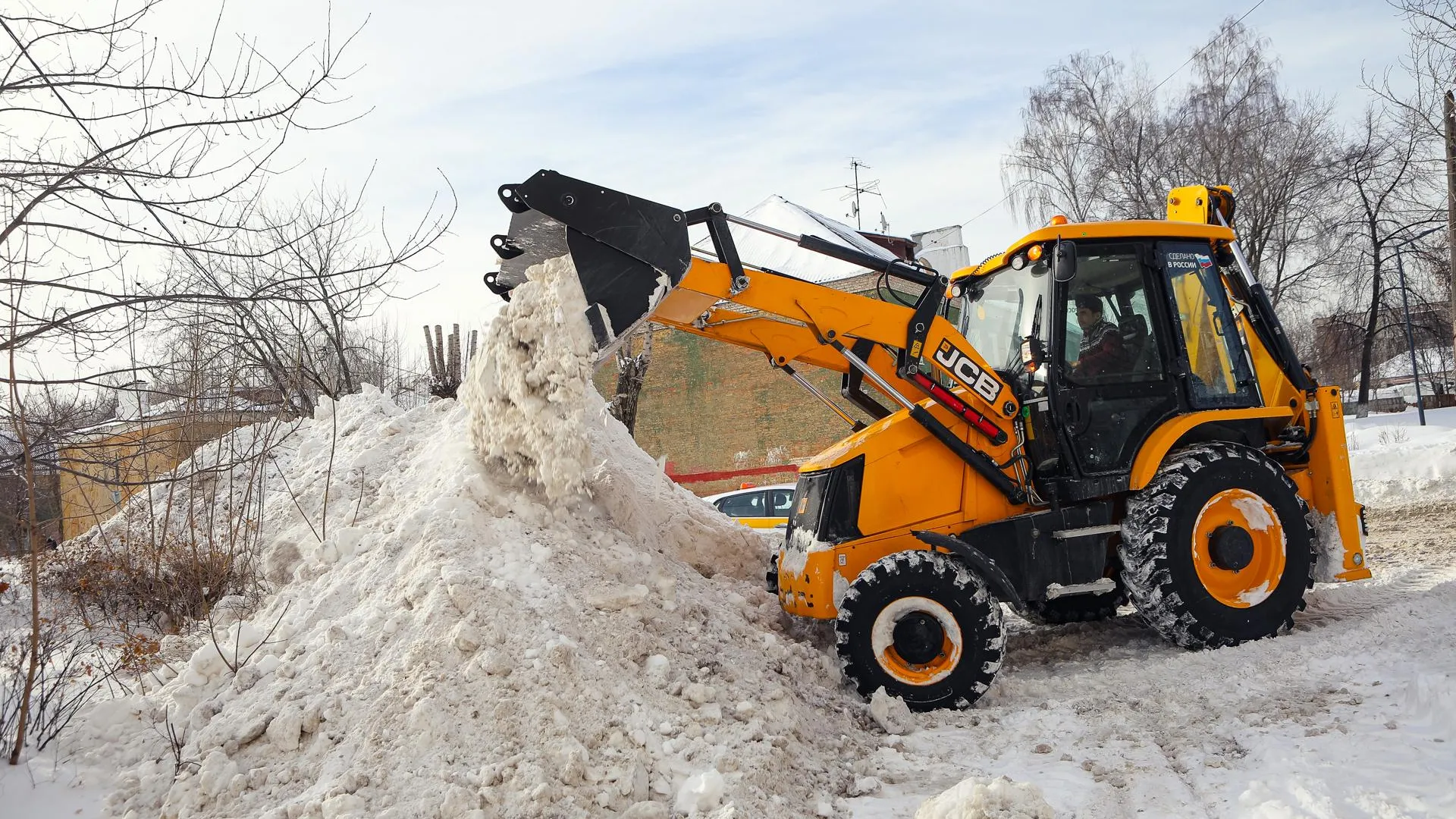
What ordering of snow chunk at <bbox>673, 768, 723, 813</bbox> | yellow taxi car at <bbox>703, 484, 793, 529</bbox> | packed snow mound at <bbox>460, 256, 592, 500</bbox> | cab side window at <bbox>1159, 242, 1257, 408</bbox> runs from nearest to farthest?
snow chunk at <bbox>673, 768, 723, 813</bbox> < packed snow mound at <bbox>460, 256, 592, 500</bbox> < cab side window at <bbox>1159, 242, 1257, 408</bbox> < yellow taxi car at <bbox>703, 484, 793, 529</bbox>

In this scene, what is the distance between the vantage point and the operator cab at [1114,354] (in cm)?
593

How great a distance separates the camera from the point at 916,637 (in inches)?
215

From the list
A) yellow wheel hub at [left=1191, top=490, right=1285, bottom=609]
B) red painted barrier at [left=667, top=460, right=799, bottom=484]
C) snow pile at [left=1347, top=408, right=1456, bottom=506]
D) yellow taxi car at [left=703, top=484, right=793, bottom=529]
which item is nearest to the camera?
yellow wheel hub at [left=1191, top=490, right=1285, bottom=609]

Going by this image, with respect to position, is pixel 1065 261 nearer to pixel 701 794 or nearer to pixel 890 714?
pixel 890 714

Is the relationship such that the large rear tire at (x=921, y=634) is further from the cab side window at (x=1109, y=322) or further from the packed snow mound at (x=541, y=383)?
the packed snow mound at (x=541, y=383)

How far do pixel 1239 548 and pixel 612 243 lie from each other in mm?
4079

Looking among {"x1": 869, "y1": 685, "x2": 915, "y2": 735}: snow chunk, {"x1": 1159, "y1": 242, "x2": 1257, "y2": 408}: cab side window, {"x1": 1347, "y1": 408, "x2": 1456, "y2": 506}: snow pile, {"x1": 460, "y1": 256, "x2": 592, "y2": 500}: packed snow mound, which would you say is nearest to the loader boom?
{"x1": 460, "y1": 256, "x2": 592, "y2": 500}: packed snow mound

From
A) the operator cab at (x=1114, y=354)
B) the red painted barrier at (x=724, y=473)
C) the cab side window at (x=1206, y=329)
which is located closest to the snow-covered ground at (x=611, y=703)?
the operator cab at (x=1114, y=354)

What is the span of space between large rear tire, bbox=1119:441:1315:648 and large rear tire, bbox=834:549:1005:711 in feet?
3.44

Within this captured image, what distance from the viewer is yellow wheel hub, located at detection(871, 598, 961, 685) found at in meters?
5.46

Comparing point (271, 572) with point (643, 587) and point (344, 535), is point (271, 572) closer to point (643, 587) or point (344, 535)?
point (344, 535)

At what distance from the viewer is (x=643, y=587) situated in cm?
538

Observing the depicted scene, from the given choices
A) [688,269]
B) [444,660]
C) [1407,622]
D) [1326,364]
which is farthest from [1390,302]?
[444,660]

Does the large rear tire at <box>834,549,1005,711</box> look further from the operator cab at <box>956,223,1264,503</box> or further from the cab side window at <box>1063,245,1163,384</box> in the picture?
the cab side window at <box>1063,245,1163,384</box>
